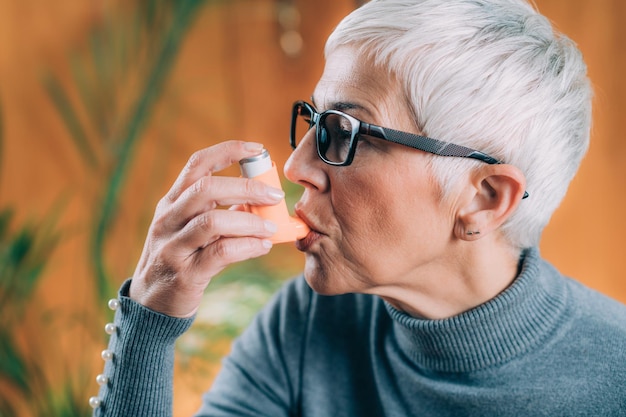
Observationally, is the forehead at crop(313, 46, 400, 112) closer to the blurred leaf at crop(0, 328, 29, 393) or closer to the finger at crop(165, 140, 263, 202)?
the finger at crop(165, 140, 263, 202)

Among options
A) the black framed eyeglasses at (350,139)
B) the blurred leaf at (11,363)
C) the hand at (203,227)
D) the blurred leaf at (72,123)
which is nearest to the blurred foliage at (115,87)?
the blurred leaf at (72,123)

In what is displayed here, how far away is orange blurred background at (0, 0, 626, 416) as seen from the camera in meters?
2.12

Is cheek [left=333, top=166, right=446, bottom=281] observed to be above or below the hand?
below

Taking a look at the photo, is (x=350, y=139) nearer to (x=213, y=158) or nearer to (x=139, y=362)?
(x=213, y=158)

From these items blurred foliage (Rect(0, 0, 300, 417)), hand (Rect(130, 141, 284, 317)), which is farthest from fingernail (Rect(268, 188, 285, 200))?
blurred foliage (Rect(0, 0, 300, 417))

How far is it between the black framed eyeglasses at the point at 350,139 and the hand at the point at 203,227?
137mm

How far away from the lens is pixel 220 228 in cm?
103

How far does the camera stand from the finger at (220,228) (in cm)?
102

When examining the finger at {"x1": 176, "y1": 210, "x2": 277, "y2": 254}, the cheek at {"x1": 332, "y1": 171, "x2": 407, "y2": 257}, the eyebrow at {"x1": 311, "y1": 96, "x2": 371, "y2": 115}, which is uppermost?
the eyebrow at {"x1": 311, "y1": 96, "x2": 371, "y2": 115}

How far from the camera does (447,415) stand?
125 cm

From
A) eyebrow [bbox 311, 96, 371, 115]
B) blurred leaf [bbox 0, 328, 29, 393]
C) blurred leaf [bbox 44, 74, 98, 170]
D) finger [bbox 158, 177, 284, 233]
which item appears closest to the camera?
finger [bbox 158, 177, 284, 233]

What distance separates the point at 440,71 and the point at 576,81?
0.30m

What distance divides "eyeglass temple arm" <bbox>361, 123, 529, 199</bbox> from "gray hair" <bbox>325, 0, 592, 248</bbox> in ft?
0.05

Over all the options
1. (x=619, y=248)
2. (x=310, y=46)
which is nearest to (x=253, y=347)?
(x=619, y=248)
